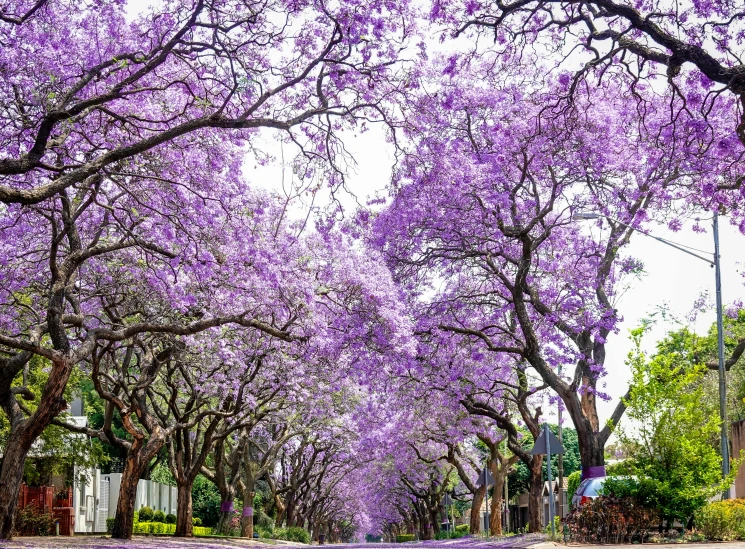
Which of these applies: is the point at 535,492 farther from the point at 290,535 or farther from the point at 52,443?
the point at 290,535

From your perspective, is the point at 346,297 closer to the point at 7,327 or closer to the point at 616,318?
the point at 616,318

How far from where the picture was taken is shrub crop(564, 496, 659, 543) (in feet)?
58.0

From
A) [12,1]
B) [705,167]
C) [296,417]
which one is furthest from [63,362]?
[296,417]

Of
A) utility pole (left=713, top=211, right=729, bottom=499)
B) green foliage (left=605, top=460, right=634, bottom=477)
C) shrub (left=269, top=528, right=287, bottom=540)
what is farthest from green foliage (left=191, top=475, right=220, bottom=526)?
green foliage (left=605, top=460, right=634, bottom=477)

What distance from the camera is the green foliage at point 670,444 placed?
1772 centimetres

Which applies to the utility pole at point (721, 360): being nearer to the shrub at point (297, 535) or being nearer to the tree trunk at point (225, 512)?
the tree trunk at point (225, 512)

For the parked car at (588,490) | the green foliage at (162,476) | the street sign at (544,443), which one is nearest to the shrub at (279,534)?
the green foliage at (162,476)

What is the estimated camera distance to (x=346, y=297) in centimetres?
2248

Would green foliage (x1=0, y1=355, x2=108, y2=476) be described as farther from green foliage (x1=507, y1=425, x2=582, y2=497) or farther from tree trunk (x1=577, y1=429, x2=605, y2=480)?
green foliage (x1=507, y1=425, x2=582, y2=497)

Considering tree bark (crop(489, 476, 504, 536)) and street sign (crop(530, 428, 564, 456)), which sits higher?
street sign (crop(530, 428, 564, 456))

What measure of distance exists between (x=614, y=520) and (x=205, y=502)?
4287 cm

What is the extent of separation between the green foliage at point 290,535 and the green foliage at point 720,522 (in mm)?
27897

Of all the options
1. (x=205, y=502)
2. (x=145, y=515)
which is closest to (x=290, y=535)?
(x=145, y=515)

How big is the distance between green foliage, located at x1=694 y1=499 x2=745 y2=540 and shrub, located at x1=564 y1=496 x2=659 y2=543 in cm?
83
